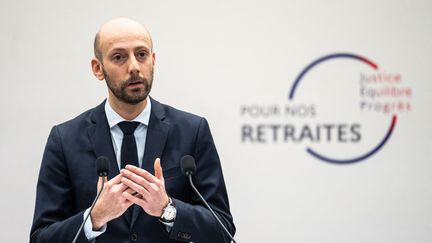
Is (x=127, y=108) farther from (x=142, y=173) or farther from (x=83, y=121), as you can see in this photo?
(x=142, y=173)

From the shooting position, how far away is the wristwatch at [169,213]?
7.34 feet

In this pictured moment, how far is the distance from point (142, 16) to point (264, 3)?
2.30ft

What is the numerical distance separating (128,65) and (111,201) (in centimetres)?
58

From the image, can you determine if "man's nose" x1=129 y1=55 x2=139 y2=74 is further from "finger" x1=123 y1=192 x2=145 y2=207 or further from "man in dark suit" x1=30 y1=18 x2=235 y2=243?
"finger" x1=123 y1=192 x2=145 y2=207

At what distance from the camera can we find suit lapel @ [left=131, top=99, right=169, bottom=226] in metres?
2.45

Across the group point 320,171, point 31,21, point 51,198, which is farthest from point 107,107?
point 320,171

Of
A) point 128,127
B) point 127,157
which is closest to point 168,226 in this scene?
point 127,157

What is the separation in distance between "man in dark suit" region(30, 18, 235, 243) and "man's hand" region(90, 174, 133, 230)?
10cm

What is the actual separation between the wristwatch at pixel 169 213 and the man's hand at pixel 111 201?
0.45 ft

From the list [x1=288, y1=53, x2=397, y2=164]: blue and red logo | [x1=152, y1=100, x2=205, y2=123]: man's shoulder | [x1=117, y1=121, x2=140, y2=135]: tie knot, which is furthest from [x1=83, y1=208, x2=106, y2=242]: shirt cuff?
[x1=288, y1=53, x2=397, y2=164]: blue and red logo

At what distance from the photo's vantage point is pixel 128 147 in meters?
2.50

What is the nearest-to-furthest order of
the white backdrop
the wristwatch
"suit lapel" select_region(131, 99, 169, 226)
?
the wristwatch → "suit lapel" select_region(131, 99, 169, 226) → the white backdrop

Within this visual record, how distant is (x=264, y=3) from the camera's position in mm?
3562

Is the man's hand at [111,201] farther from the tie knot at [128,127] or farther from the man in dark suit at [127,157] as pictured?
the tie knot at [128,127]
